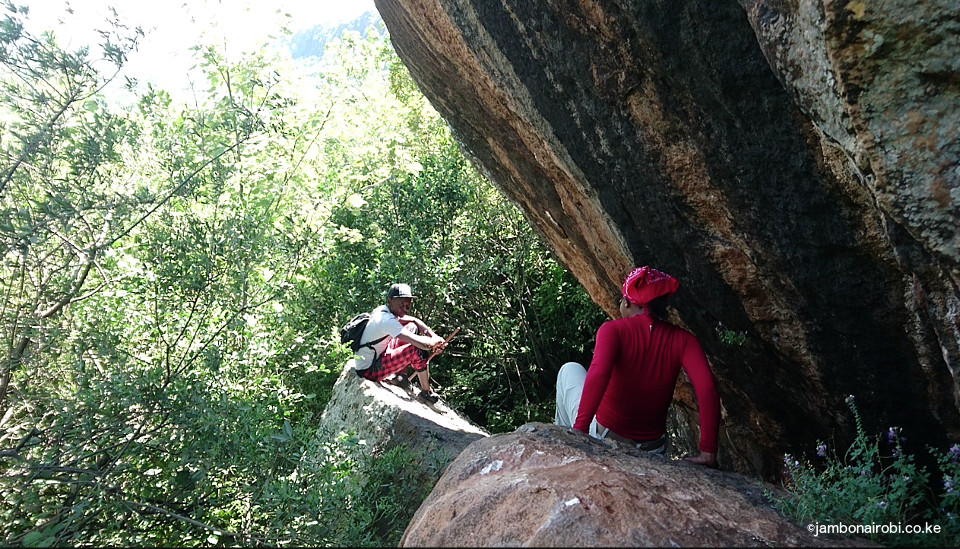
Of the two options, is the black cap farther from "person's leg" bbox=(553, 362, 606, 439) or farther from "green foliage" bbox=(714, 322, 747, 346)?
"green foliage" bbox=(714, 322, 747, 346)

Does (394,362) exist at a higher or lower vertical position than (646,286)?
lower

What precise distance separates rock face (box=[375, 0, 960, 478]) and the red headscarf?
454 mm

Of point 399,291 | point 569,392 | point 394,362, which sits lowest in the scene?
point 569,392

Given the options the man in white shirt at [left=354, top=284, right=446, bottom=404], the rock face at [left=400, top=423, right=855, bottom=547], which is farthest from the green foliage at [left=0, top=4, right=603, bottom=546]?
the rock face at [left=400, top=423, right=855, bottom=547]

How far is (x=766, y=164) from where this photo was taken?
3.82m

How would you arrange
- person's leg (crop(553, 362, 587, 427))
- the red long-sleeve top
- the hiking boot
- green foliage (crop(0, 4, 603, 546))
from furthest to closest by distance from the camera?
the hiking boot
person's leg (crop(553, 362, 587, 427))
green foliage (crop(0, 4, 603, 546))
the red long-sleeve top

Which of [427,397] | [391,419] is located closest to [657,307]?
[391,419]

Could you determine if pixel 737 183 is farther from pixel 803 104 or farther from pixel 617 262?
pixel 617 262

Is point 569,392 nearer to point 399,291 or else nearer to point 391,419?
point 391,419

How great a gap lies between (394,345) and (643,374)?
396 centimetres

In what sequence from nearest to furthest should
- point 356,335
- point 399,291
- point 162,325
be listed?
1. point 162,325
2. point 356,335
3. point 399,291

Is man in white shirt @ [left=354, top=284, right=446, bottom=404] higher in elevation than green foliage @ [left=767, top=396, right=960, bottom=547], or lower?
higher

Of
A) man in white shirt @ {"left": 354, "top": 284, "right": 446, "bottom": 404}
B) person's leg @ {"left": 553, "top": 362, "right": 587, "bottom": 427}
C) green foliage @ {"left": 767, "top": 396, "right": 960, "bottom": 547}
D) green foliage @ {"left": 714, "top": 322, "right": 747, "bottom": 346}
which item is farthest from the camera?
man in white shirt @ {"left": 354, "top": 284, "right": 446, "bottom": 404}

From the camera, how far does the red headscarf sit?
429 cm
